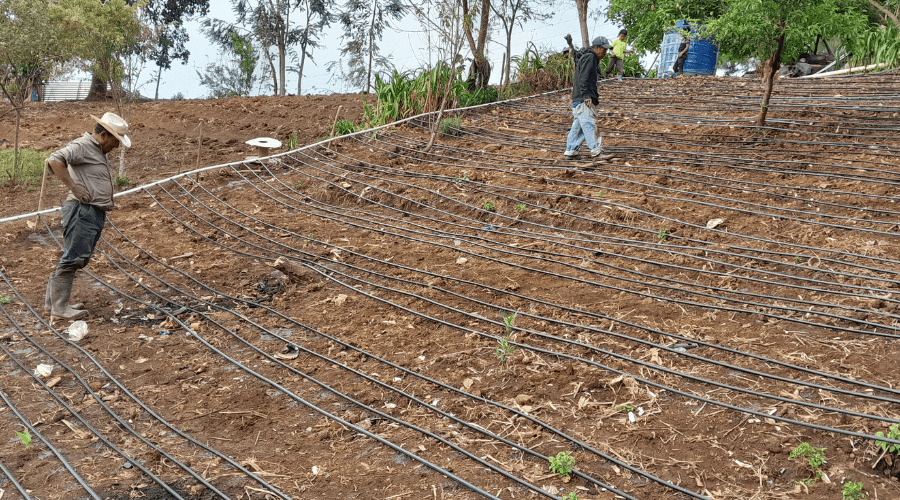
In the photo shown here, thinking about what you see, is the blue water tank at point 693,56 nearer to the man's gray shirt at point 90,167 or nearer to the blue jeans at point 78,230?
the man's gray shirt at point 90,167

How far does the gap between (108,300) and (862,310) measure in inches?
182

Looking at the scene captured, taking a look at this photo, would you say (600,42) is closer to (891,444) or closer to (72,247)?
(891,444)

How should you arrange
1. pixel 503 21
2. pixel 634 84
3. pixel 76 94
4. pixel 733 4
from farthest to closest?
pixel 76 94 → pixel 503 21 → pixel 634 84 → pixel 733 4

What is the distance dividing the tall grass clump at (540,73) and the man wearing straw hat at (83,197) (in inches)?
310

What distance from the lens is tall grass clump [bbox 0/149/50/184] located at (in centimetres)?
792

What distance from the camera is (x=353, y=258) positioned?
5.25 meters

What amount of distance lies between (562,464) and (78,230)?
317cm

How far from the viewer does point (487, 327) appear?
13.3 feet

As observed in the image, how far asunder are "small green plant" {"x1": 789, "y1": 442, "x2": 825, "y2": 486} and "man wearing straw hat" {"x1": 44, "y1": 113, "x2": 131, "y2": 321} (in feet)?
12.6

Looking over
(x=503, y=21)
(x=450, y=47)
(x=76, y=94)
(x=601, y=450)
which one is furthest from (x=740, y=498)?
(x=76, y=94)

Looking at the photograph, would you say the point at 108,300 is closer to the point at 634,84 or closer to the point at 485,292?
the point at 485,292

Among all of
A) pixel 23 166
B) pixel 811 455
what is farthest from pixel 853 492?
pixel 23 166

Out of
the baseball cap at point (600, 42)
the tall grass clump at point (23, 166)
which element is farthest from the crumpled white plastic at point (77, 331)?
the baseball cap at point (600, 42)

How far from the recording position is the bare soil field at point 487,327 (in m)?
2.85
